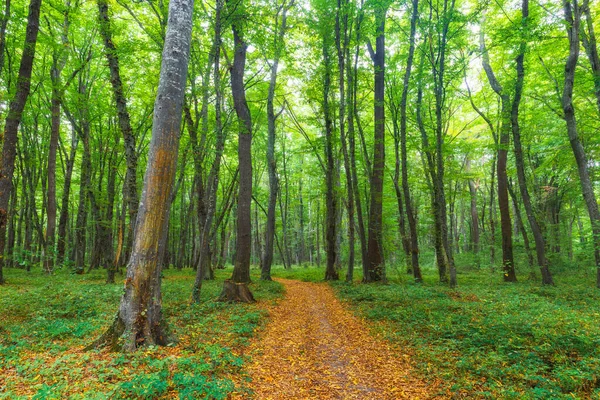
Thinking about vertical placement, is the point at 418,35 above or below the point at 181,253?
above

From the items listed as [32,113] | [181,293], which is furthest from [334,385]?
[32,113]

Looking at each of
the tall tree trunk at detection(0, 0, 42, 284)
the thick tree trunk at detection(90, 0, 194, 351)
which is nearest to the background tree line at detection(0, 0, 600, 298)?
the tall tree trunk at detection(0, 0, 42, 284)

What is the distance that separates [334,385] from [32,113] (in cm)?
2132

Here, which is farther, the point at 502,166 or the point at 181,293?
the point at 502,166

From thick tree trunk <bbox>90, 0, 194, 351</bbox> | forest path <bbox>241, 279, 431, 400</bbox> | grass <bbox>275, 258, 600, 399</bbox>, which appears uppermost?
thick tree trunk <bbox>90, 0, 194, 351</bbox>

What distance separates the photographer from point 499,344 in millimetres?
5129

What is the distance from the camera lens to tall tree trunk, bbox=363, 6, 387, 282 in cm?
1409

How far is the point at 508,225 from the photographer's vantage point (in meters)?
14.3

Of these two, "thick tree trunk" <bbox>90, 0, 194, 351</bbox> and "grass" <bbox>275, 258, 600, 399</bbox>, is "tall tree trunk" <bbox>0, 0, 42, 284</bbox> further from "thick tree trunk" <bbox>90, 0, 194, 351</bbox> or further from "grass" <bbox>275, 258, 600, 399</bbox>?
"grass" <bbox>275, 258, 600, 399</bbox>

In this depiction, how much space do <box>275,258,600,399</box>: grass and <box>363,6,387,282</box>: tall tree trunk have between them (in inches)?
201

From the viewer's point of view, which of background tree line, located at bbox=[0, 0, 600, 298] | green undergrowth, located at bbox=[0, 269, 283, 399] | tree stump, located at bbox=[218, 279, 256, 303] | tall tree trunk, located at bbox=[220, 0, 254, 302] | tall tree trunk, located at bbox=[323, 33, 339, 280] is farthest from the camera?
tall tree trunk, located at bbox=[323, 33, 339, 280]

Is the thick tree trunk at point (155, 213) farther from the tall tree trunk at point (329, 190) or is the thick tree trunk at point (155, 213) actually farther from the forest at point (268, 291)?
the tall tree trunk at point (329, 190)

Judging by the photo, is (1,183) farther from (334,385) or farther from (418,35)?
(418,35)

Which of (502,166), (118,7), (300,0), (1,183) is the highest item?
(300,0)
